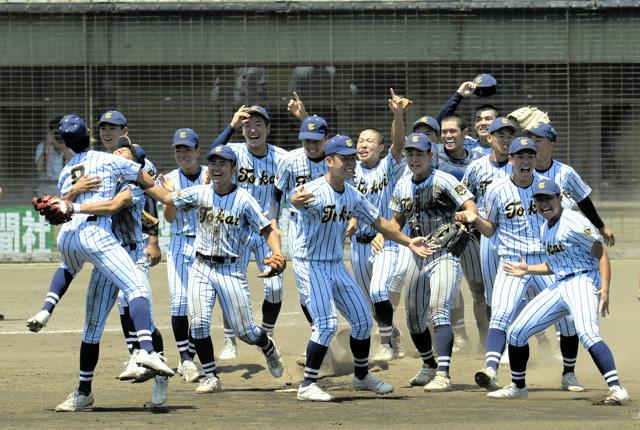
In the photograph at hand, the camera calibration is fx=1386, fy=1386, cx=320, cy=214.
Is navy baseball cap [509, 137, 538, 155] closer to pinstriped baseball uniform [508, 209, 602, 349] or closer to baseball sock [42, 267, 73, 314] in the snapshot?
pinstriped baseball uniform [508, 209, 602, 349]

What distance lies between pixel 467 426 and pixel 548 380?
2404 mm

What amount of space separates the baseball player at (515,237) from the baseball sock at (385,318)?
1.08 metres

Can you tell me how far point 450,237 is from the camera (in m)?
10.3

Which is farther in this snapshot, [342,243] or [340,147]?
[342,243]

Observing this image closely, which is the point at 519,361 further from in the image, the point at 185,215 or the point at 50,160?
the point at 50,160

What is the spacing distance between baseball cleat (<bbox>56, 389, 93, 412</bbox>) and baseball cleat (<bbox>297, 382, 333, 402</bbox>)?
148 centimetres

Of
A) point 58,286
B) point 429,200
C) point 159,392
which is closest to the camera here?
point 159,392

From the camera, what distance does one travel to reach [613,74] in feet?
63.8

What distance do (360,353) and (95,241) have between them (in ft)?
7.04

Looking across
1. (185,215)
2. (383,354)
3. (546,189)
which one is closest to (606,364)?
(546,189)

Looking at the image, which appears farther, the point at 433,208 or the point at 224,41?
the point at 224,41

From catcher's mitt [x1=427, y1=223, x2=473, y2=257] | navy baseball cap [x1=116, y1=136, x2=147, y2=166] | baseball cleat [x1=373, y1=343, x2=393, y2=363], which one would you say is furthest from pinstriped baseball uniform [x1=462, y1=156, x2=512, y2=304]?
navy baseball cap [x1=116, y1=136, x2=147, y2=166]

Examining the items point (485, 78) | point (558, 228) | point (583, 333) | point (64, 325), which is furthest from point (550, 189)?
point (64, 325)

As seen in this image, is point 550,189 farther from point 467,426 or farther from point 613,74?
point 613,74
